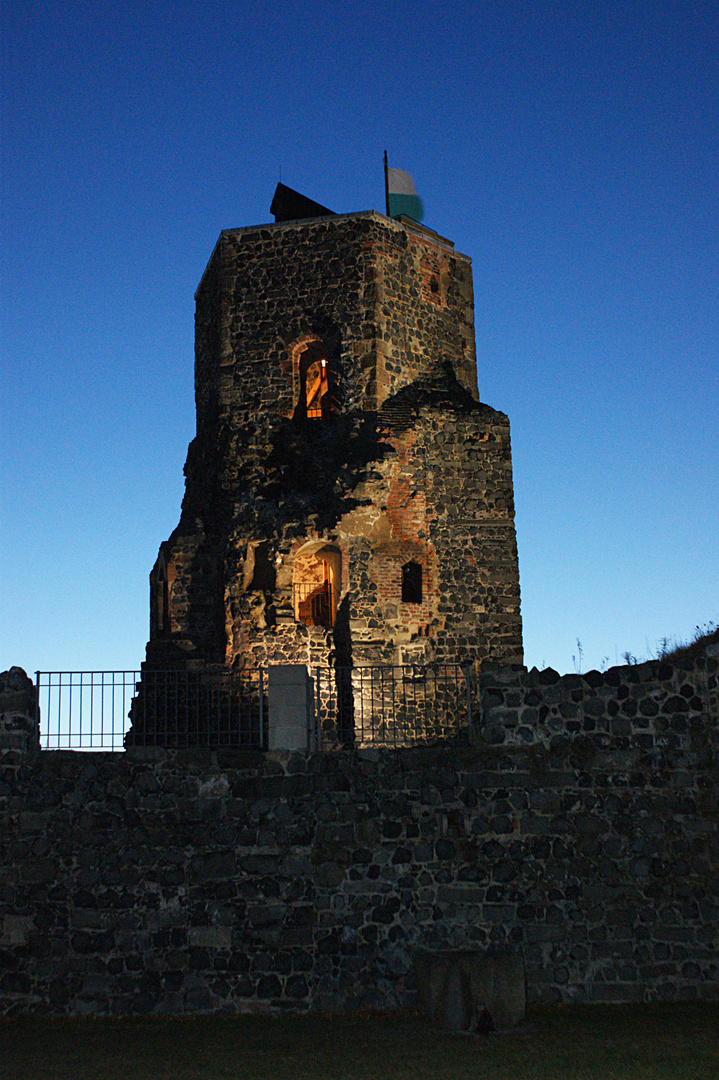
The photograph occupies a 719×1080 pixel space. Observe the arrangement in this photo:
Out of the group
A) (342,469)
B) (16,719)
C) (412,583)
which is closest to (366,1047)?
(16,719)

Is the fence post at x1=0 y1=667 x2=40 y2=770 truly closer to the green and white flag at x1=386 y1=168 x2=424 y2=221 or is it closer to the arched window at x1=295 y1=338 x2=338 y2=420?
the arched window at x1=295 y1=338 x2=338 y2=420

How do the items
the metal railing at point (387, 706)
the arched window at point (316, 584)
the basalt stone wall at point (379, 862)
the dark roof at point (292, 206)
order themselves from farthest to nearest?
1. the dark roof at point (292, 206)
2. the arched window at point (316, 584)
3. the metal railing at point (387, 706)
4. the basalt stone wall at point (379, 862)

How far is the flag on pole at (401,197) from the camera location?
2317 cm

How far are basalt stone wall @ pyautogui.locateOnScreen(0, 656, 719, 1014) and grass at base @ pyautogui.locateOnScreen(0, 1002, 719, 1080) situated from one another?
334 millimetres

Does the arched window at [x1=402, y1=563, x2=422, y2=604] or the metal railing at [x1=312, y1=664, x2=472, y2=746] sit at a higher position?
the arched window at [x1=402, y1=563, x2=422, y2=604]

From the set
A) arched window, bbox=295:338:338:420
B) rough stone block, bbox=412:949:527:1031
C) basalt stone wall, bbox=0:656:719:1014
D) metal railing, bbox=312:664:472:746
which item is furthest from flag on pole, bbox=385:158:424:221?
rough stone block, bbox=412:949:527:1031

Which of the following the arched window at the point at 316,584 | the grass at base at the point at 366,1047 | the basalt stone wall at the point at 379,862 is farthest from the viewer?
the arched window at the point at 316,584

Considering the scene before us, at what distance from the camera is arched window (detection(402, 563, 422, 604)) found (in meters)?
19.7

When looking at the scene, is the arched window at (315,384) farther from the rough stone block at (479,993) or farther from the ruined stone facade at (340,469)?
the rough stone block at (479,993)

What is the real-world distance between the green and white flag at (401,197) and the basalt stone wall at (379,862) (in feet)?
48.9

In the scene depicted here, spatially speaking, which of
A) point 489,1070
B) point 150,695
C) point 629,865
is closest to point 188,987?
point 489,1070

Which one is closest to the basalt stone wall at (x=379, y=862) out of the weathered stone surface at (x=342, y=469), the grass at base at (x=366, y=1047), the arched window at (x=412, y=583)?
the grass at base at (x=366, y=1047)

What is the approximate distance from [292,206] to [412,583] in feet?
28.9

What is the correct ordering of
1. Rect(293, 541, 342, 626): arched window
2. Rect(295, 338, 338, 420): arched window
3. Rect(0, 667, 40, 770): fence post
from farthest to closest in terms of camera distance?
Rect(295, 338, 338, 420): arched window → Rect(293, 541, 342, 626): arched window → Rect(0, 667, 40, 770): fence post
